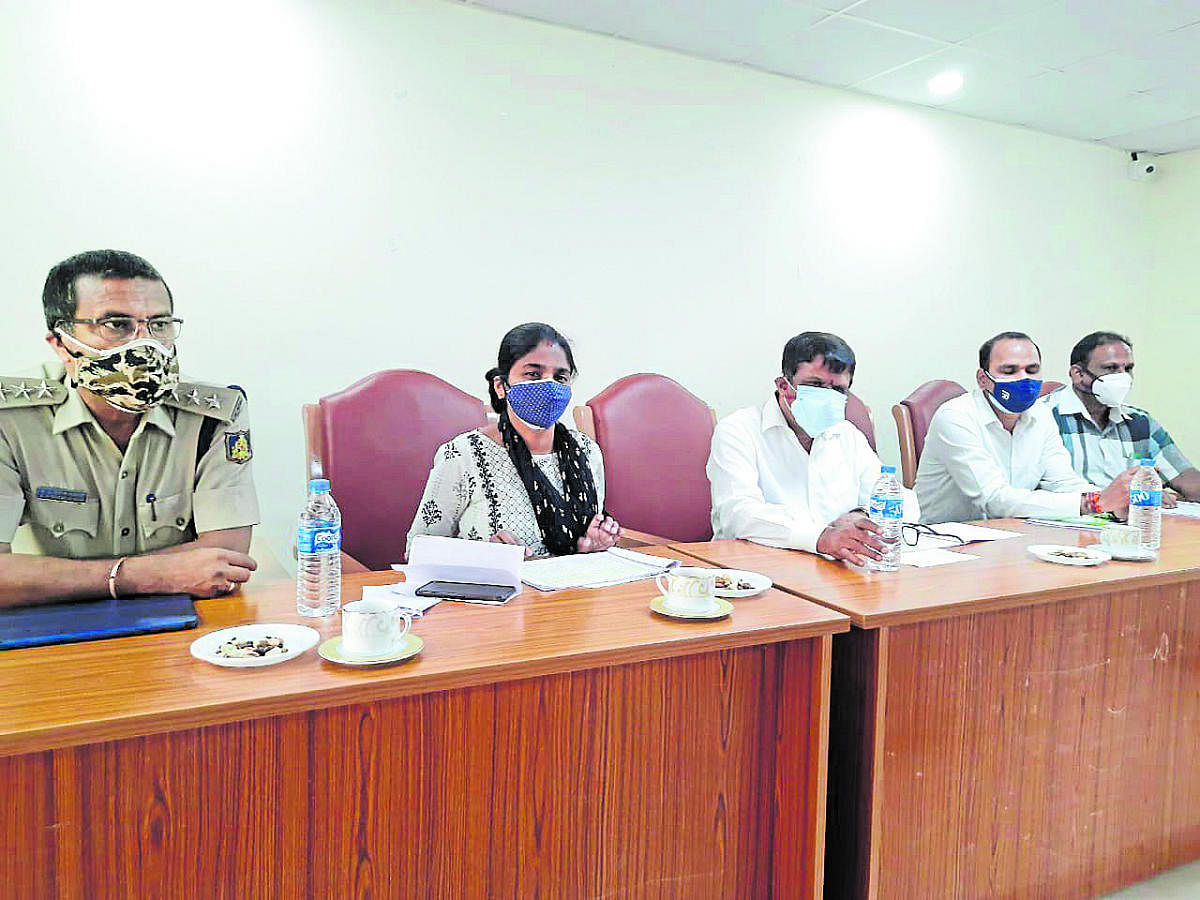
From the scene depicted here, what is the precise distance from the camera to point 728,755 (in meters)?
1.49

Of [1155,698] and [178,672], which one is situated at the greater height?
[178,672]

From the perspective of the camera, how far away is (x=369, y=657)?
1.21 metres

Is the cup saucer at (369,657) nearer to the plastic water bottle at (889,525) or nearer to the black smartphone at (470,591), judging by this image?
the black smartphone at (470,591)

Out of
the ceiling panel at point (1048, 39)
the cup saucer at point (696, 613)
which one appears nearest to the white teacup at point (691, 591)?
the cup saucer at point (696, 613)

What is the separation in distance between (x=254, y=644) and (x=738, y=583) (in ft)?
2.80

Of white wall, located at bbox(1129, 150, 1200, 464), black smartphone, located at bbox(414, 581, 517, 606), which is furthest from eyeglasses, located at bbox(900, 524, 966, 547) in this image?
white wall, located at bbox(1129, 150, 1200, 464)

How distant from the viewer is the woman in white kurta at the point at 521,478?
208cm

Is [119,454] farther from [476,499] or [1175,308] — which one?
[1175,308]

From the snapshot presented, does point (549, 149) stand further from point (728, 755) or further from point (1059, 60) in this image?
point (728, 755)

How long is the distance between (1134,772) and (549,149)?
108 inches

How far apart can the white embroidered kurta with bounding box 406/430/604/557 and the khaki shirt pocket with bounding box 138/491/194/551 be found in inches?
19.7

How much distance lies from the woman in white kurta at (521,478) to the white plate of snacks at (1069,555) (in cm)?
95

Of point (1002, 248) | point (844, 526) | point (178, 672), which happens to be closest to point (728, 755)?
point (844, 526)

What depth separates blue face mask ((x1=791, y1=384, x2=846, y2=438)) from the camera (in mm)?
2250
